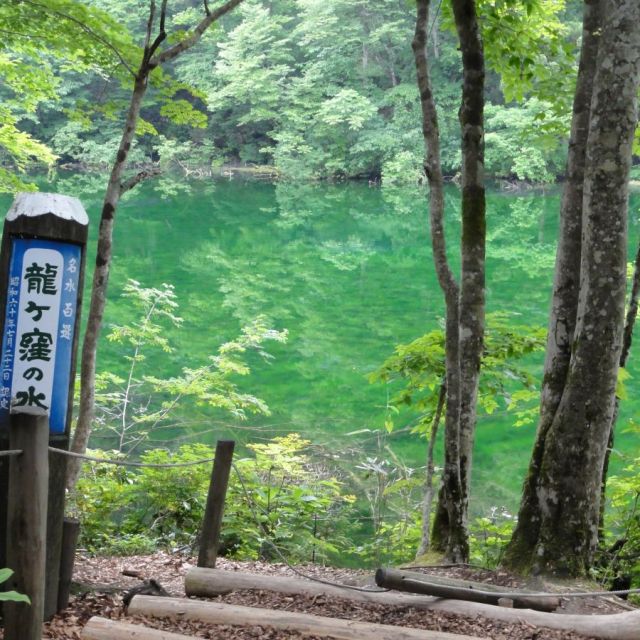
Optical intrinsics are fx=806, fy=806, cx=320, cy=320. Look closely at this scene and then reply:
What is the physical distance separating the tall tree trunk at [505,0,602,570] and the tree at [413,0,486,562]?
1.23ft

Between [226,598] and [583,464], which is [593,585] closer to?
[583,464]

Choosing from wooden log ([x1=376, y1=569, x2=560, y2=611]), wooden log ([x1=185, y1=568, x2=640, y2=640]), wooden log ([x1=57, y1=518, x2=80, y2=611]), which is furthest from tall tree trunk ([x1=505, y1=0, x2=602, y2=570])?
wooden log ([x1=57, y1=518, x2=80, y2=611])

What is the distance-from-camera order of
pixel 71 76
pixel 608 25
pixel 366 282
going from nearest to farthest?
pixel 608 25, pixel 366 282, pixel 71 76

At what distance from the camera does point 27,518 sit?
245cm

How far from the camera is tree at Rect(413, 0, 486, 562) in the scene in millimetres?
4215

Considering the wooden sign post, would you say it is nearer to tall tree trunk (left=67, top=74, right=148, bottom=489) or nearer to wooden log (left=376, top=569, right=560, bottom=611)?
wooden log (left=376, top=569, right=560, bottom=611)

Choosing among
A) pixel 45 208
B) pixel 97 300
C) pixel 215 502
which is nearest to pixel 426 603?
pixel 215 502

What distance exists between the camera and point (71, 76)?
36969 millimetres

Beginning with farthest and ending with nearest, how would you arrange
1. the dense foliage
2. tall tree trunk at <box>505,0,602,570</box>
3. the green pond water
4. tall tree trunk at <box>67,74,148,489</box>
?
the dense foliage < the green pond water < tall tree trunk at <box>67,74,148,489</box> < tall tree trunk at <box>505,0,602,570</box>

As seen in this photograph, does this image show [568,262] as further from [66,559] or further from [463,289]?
[66,559]

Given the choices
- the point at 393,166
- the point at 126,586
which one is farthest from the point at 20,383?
the point at 393,166

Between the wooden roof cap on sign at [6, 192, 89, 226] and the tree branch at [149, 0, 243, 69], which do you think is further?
the tree branch at [149, 0, 243, 69]

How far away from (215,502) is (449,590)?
111 cm

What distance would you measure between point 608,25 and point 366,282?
1455 cm
